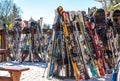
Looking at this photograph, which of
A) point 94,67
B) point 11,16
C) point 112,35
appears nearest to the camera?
point 94,67

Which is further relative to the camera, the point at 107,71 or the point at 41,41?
the point at 41,41

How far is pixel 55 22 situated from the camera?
6.59 metres

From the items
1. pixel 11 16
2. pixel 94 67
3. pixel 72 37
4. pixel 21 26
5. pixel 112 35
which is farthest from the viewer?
pixel 11 16

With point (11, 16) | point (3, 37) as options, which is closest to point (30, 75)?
point (3, 37)

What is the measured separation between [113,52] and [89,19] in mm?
1035

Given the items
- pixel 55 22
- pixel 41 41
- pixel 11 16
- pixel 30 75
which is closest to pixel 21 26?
pixel 41 41

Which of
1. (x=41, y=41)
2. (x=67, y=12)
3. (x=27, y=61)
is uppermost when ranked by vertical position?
(x=67, y=12)

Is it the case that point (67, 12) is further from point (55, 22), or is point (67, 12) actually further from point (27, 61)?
point (27, 61)

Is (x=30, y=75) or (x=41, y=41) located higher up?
(x=41, y=41)

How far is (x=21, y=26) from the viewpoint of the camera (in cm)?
1055

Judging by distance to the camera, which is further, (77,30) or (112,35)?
(112,35)

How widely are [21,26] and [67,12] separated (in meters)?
4.22

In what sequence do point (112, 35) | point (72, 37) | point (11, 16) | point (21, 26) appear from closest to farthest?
point (72, 37) → point (112, 35) → point (21, 26) → point (11, 16)

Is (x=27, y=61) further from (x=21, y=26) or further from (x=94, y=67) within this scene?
(x=94, y=67)
